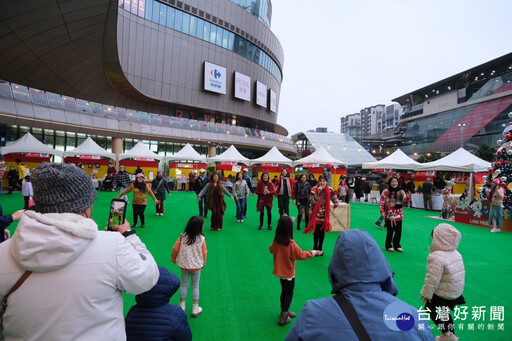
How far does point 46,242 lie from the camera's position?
1168mm

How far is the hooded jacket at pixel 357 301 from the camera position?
1.31m

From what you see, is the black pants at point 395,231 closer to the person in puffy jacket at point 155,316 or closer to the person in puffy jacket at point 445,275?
the person in puffy jacket at point 445,275

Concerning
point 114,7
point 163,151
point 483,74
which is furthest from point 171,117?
point 483,74

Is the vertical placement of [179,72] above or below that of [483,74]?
below

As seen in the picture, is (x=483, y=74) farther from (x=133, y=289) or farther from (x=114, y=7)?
(x=133, y=289)

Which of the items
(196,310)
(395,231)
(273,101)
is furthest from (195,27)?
(196,310)

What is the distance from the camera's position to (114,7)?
11.1 metres

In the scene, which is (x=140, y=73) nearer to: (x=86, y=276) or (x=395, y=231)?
(x=395, y=231)

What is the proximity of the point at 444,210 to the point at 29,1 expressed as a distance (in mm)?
18540

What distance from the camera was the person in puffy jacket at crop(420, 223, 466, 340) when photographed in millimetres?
2938

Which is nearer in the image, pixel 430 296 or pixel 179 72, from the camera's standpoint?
pixel 430 296

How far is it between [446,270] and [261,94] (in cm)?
4336

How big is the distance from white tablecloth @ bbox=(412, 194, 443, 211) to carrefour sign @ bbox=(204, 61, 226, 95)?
95.7ft

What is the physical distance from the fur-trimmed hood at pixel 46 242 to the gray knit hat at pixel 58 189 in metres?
0.11
